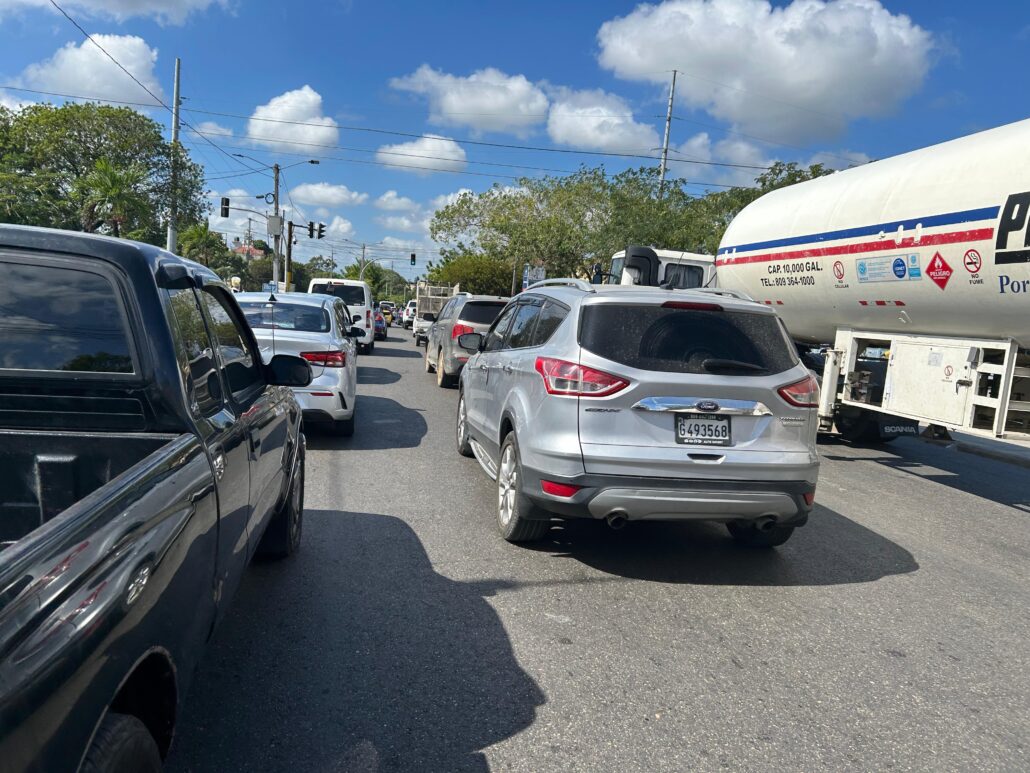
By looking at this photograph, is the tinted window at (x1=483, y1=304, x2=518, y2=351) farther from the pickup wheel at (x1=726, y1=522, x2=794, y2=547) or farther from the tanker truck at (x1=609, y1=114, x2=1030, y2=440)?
the tanker truck at (x1=609, y1=114, x2=1030, y2=440)

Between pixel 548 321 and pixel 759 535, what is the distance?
6.79 feet

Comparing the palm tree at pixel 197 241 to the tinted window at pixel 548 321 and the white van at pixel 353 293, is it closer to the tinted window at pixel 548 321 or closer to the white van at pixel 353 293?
the white van at pixel 353 293

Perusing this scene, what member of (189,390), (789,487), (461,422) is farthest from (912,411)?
(189,390)

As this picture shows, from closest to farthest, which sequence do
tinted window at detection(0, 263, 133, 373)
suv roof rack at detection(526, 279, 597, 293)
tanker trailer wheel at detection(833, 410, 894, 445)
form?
tinted window at detection(0, 263, 133, 373) < suv roof rack at detection(526, 279, 597, 293) < tanker trailer wheel at detection(833, 410, 894, 445)

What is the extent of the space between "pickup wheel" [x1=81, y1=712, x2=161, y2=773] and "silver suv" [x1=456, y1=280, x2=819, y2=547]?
9.83 feet

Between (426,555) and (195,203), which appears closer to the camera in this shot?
(426,555)

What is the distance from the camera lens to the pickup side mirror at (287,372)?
13.5 ft

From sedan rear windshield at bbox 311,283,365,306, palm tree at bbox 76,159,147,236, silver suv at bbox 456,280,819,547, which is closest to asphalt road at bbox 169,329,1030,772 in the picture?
silver suv at bbox 456,280,819,547

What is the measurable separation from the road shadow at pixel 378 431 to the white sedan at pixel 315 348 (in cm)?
20

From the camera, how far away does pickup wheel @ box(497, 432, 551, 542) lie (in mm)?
4961

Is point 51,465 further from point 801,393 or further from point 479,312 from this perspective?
point 479,312

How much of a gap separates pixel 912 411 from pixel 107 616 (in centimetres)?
779

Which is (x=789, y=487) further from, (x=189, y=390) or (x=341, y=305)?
(x=341, y=305)

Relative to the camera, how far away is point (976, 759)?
9.89 ft
